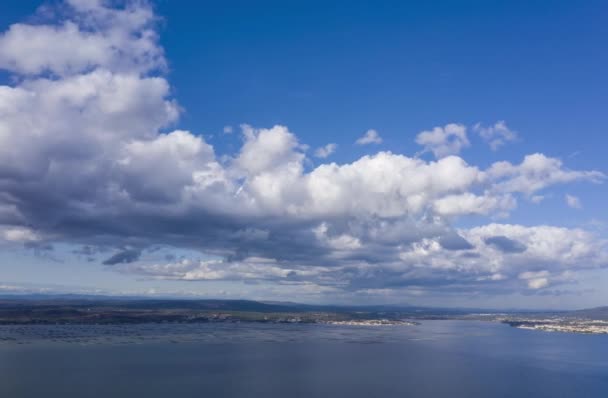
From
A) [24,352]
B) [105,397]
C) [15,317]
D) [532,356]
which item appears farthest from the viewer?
[15,317]

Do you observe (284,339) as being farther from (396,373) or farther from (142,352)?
(396,373)

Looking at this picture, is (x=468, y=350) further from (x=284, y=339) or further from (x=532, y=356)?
(x=284, y=339)

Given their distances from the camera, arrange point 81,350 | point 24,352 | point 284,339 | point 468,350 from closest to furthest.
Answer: point 24,352
point 81,350
point 468,350
point 284,339

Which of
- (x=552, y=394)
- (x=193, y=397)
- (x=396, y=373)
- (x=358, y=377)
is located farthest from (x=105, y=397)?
(x=552, y=394)

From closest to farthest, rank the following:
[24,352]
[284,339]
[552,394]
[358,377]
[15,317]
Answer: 1. [552,394]
2. [358,377]
3. [24,352]
4. [284,339]
5. [15,317]

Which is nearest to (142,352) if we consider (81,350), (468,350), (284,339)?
(81,350)

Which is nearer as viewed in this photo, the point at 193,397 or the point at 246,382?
the point at 193,397
